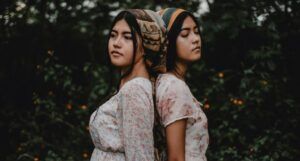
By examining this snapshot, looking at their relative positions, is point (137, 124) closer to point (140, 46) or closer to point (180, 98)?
point (180, 98)

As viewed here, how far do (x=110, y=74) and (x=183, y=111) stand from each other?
8.58 ft

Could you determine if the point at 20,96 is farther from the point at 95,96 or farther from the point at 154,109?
the point at 154,109

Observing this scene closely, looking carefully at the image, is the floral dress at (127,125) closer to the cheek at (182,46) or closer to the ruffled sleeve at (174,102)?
the ruffled sleeve at (174,102)

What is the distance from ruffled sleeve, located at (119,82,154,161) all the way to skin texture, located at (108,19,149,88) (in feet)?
0.53

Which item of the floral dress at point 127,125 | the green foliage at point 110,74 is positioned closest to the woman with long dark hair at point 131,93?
the floral dress at point 127,125

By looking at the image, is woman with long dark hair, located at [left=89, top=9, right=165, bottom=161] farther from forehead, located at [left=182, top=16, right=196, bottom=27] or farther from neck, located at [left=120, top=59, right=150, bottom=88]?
forehead, located at [left=182, top=16, right=196, bottom=27]

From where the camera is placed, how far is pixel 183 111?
231cm

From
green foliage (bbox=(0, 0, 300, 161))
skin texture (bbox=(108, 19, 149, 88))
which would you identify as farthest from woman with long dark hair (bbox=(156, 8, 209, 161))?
green foliage (bbox=(0, 0, 300, 161))

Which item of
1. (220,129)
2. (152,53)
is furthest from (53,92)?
(152,53)

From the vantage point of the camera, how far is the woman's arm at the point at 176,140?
228 cm

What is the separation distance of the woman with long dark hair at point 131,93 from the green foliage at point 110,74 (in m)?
1.75

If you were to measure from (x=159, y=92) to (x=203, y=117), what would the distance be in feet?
0.79

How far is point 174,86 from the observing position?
236cm

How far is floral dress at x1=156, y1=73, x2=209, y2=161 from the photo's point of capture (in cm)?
231
